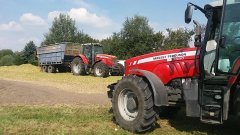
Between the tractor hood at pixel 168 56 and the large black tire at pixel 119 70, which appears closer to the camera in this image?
the tractor hood at pixel 168 56

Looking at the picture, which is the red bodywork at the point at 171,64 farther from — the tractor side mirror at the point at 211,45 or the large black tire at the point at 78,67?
the large black tire at the point at 78,67

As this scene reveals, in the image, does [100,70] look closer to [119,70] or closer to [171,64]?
[119,70]

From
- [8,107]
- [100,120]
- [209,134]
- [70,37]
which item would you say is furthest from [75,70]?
[70,37]

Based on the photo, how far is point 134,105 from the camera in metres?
8.41

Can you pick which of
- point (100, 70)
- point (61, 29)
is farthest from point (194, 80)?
point (61, 29)

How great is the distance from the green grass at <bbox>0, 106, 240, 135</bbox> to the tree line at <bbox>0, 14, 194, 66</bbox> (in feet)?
90.1

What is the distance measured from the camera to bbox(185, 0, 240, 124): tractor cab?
672 cm

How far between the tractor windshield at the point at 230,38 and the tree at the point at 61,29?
213ft

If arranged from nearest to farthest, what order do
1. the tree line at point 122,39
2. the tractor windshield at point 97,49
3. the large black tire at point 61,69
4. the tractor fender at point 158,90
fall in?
the tractor fender at point 158,90, the tractor windshield at point 97,49, the large black tire at point 61,69, the tree line at point 122,39

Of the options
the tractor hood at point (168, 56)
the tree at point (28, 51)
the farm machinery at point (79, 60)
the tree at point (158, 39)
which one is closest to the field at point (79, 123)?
the tractor hood at point (168, 56)

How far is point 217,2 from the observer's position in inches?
285

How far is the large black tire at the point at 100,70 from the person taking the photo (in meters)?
27.1

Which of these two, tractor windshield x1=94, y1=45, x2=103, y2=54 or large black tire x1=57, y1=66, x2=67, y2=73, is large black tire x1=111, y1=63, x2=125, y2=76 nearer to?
tractor windshield x1=94, y1=45, x2=103, y2=54

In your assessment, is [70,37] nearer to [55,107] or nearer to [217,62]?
[55,107]
